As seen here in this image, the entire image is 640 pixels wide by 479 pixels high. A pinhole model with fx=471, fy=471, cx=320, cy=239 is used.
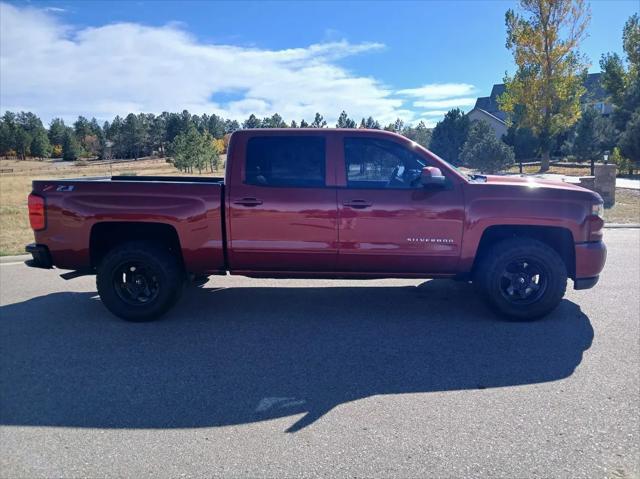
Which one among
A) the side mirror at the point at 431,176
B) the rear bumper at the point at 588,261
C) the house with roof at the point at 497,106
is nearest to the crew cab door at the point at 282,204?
the side mirror at the point at 431,176

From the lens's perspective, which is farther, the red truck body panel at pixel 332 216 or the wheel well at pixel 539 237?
the wheel well at pixel 539 237

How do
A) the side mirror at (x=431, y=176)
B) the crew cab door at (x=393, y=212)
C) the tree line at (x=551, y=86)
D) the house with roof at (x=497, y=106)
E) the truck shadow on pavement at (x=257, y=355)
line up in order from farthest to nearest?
1. the house with roof at (x=497, y=106)
2. the tree line at (x=551, y=86)
3. the crew cab door at (x=393, y=212)
4. the side mirror at (x=431, y=176)
5. the truck shadow on pavement at (x=257, y=355)

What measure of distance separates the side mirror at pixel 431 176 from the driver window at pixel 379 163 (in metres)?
0.30

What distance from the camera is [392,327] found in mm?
4766

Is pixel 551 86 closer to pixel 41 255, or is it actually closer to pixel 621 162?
pixel 621 162

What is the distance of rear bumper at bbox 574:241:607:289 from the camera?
15.7 ft

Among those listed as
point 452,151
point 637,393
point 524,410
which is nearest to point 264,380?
point 524,410

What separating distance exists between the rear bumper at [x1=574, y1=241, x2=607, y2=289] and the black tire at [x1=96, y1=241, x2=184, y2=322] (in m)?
4.15

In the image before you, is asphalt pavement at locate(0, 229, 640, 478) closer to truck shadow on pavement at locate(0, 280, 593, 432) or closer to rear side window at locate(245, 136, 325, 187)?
truck shadow on pavement at locate(0, 280, 593, 432)

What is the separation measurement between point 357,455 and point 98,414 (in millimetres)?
1818

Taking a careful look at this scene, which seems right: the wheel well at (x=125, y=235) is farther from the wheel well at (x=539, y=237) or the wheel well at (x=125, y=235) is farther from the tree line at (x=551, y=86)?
the tree line at (x=551, y=86)

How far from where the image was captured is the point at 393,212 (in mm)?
4742

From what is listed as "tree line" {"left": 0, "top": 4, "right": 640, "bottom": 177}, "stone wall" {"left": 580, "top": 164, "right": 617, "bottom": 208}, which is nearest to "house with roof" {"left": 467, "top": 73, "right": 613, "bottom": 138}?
"tree line" {"left": 0, "top": 4, "right": 640, "bottom": 177}

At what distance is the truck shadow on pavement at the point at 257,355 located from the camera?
132 inches
